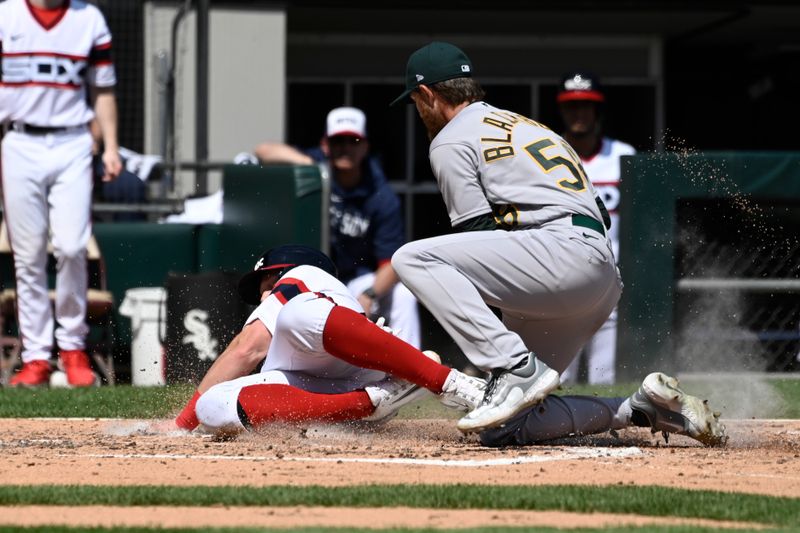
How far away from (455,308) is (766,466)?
1.21m

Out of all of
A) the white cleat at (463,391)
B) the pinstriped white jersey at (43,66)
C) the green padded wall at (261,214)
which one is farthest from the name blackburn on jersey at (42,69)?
the white cleat at (463,391)

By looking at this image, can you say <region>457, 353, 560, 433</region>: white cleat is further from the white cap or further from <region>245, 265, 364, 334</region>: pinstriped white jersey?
the white cap

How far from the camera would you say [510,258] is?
5238mm

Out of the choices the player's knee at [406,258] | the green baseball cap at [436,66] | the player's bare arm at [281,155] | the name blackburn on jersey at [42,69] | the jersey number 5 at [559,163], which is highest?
the green baseball cap at [436,66]

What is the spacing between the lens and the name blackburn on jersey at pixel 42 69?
325 inches

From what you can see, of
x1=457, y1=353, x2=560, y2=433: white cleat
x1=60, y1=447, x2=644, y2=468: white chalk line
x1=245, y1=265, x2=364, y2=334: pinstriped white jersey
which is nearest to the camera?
x1=60, y1=447, x2=644, y2=468: white chalk line

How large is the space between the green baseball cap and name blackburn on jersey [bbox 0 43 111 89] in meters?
3.31

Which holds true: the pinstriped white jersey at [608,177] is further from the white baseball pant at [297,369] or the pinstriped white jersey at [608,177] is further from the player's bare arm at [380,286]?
the white baseball pant at [297,369]

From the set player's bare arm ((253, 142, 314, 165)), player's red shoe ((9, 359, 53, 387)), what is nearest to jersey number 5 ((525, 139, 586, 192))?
player's red shoe ((9, 359, 53, 387))

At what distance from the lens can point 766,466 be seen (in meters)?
5.05

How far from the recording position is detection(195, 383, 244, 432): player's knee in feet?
18.2

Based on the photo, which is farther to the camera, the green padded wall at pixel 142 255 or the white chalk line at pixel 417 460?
the green padded wall at pixel 142 255

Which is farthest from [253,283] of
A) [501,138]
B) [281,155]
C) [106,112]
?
[281,155]

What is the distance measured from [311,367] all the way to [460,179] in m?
1.00
